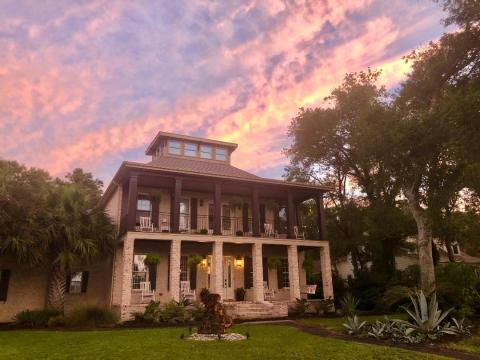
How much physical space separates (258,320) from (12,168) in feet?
46.1

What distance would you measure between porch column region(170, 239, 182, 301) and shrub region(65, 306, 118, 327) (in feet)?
9.44

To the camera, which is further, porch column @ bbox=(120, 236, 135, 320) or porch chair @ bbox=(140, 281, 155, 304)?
porch chair @ bbox=(140, 281, 155, 304)

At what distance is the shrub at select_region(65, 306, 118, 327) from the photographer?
47.4 feet

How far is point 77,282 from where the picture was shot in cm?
1975

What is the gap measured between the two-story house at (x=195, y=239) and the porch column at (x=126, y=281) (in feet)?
0.14

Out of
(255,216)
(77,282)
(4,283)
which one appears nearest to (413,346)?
(255,216)

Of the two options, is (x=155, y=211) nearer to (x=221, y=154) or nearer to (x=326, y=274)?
(x=221, y=154)

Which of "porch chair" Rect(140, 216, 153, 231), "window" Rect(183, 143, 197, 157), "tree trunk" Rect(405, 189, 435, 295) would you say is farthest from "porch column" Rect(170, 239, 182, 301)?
"tree trunk" Rect(405, 189, 435, 295)

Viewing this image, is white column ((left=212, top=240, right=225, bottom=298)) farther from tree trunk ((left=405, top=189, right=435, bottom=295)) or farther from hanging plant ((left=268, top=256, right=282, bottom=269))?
tree trunk ((left=405, top=189, right=435, bottom=295))

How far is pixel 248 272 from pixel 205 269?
8.70ft

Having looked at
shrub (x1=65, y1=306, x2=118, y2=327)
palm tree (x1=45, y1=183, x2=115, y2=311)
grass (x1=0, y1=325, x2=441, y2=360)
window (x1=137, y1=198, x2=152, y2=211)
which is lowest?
grass (x1=0, y1=325, x2=441, y2=360)

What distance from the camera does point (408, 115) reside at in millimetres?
17266

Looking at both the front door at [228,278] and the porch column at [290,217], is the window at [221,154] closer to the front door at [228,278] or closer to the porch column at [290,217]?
the porch column at [290,217]

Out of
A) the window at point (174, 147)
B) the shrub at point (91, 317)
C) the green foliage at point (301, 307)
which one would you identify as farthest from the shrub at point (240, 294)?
the window at point (174, 147)
